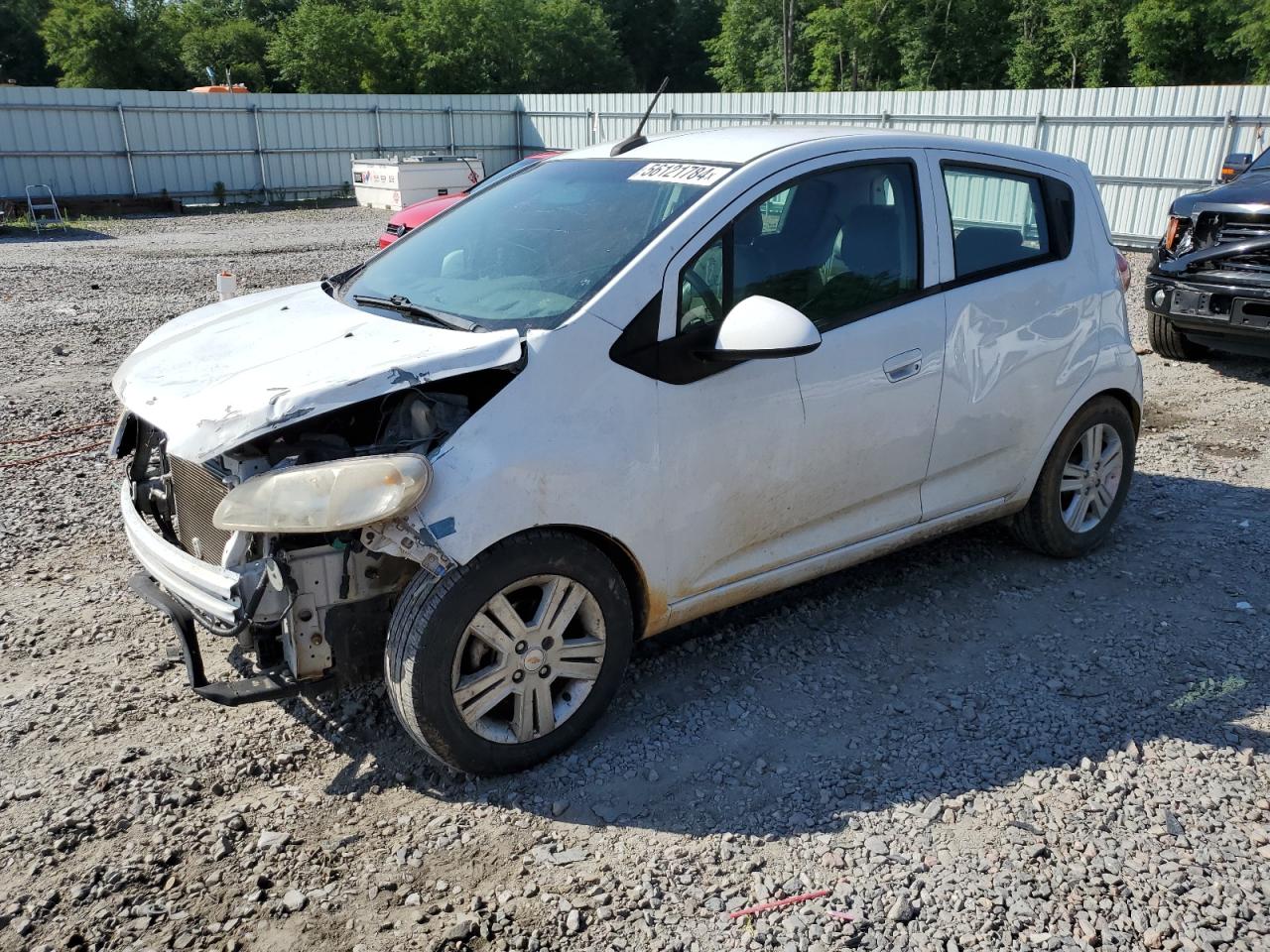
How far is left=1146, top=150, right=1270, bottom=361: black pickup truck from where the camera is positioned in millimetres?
7590

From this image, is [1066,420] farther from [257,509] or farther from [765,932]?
[257,509]

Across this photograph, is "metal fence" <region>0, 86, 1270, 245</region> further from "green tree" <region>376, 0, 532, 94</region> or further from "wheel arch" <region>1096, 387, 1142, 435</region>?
"green tree" <region>376, 0, 532, 94</region>

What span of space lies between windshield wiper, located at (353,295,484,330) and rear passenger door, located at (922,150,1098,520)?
1876 mm

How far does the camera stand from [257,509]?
2.87 m

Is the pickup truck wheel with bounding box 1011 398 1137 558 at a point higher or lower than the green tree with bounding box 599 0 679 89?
lower

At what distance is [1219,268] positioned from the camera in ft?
25.8

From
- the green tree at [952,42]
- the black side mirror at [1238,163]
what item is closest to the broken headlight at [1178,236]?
the black side mirror at [1238,163]

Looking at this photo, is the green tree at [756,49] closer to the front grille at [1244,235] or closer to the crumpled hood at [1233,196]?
the crumpled hood at [1233,196]

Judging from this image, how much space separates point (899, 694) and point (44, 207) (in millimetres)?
21985

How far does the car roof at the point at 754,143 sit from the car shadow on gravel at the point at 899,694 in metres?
1.86

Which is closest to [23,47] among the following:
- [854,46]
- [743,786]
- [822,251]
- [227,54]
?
[227,54]

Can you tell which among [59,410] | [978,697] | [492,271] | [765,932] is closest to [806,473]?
[978,697]

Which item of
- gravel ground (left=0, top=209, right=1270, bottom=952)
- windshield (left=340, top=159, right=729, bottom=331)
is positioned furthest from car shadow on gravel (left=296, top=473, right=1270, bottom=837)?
windshield (left=340, top=159, right=729, bottom=331)

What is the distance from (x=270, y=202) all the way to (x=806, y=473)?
2443 cm
